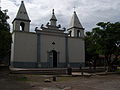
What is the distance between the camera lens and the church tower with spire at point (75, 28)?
34375mm

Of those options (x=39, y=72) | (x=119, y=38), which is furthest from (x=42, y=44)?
(x=119, y=38)

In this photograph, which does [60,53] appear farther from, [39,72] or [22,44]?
[39,72]

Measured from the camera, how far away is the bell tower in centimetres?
2914

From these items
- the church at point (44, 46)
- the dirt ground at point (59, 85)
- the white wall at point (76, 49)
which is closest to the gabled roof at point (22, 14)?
the church at point (44, 46)

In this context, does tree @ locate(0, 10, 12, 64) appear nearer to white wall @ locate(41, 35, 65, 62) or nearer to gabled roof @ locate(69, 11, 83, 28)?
white wall @ locate(41, 35, 65, 62)

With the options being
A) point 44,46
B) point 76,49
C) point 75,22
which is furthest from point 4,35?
point 75,22

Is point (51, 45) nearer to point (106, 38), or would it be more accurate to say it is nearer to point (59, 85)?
point (106, 38)

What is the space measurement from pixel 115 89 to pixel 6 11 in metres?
15.8

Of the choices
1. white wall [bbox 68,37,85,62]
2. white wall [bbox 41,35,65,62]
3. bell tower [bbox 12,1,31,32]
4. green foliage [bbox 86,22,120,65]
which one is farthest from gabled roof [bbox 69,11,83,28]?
green foliage [bbox 86,22,120,65]

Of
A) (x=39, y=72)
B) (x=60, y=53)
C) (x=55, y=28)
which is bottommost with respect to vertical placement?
(x=39, y=72)

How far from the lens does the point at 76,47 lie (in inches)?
1304

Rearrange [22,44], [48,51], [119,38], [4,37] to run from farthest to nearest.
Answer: [48,51], [22,44], [119,38], [4,37]

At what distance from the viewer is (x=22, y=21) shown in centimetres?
2977

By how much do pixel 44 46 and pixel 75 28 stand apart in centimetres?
806
